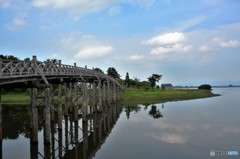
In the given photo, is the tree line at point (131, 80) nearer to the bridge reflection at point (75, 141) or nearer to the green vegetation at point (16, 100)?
the green vegetation at point (16, 100)

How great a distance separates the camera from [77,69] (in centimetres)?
3644

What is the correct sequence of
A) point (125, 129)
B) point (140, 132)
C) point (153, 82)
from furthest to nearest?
point (153, 82) → point (125, 129) → point (140, 132)

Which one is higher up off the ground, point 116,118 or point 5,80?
point 5,80

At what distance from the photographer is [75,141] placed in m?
25.9

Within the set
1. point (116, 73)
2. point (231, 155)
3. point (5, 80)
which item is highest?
point (116, 73)

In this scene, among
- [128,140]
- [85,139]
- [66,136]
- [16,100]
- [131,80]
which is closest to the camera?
[128,140]

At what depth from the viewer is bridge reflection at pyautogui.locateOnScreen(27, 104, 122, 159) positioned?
21297mm

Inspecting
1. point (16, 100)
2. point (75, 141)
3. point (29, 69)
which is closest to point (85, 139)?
point (75, 141)

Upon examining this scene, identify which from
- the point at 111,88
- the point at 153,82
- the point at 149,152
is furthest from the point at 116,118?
the point at 153,82

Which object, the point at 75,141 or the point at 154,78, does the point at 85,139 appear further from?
the point at 154,78

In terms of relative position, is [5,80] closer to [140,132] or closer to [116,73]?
[140,132]

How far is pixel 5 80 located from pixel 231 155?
49.7 feet

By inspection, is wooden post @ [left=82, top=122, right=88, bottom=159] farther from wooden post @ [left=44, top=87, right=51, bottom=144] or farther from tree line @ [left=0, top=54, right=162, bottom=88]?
tree line @ [left=0, top=54, right=162, bottom=88]

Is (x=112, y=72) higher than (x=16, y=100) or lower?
higher
